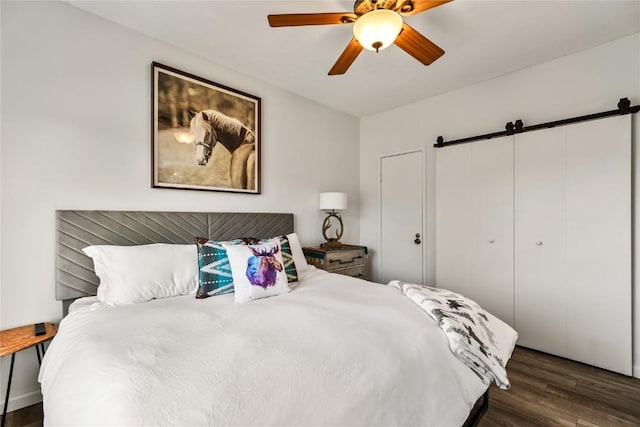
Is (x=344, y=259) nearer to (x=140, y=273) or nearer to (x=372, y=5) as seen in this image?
(x=140, y=273)

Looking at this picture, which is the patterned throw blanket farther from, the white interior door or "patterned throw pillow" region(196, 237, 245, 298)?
the white interior door

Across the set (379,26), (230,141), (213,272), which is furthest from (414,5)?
(213,272)

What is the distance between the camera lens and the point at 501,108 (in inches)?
116

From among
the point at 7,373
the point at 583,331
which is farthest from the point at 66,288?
the point at 583,331

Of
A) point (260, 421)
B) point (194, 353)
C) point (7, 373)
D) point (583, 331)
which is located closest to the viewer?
point (260, 421)

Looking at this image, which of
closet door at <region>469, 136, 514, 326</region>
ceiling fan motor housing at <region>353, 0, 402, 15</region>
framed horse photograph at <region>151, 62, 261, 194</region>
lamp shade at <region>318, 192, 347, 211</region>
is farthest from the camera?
lamp shade at <region>318, 192, 347, 211</region>

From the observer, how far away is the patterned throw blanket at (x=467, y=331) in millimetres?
1311

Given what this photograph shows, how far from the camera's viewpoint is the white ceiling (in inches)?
78.2

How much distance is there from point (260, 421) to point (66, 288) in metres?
1.81

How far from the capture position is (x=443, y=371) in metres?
1.23

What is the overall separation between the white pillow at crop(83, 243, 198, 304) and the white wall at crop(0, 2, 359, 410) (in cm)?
37

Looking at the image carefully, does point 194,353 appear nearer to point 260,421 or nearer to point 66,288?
point 260,421

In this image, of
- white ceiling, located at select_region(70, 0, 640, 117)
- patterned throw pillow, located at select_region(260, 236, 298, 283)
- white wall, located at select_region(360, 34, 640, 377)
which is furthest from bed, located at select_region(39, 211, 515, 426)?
white wall, located at select_region(360, 34, 640, 377)

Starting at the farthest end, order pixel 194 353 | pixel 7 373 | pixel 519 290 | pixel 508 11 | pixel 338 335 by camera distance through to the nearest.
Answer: pixel 519 290, pixel 508 11, pixel 7 373, pixel 338 335, pixel 194 353
